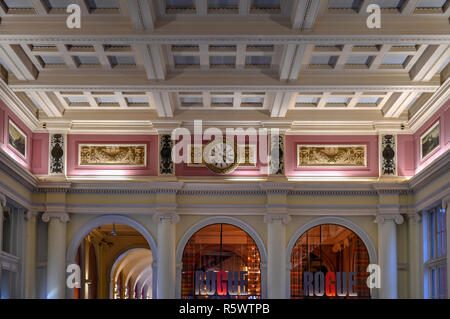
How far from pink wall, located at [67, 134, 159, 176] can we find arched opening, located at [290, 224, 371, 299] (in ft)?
17.7

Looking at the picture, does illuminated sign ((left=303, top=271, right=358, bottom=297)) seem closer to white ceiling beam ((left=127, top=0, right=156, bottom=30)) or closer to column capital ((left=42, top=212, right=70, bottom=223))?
column capital ((left=42, top=212, right=70, bottom=223))

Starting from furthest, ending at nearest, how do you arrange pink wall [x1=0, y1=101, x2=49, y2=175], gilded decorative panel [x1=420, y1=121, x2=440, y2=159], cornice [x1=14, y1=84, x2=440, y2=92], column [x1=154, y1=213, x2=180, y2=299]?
column [x1=154, y1=213, x2=180, y2=299], pink wall [x1=0, y1=101, x2=49, y2=175], gilded decorative panel [x1=420, y1=121, x2=440, y2=159], cornice [x1=14, y1=84, x2=440, y2=92]

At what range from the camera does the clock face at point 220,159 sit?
20188 millimetres

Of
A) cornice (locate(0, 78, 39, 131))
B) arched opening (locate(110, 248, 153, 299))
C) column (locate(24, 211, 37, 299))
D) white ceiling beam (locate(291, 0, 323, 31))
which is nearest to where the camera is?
white ceiling beam (locate(291, 0, 323, 31))

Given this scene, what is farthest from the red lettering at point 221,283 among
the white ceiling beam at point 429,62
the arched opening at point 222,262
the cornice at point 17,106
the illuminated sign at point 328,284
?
the white ceiling beam at point 429,62

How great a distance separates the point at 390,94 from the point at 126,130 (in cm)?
→ 842

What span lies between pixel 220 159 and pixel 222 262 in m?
3.33

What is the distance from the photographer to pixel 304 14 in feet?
40.6

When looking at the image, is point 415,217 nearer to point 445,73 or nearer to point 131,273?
point 445,73

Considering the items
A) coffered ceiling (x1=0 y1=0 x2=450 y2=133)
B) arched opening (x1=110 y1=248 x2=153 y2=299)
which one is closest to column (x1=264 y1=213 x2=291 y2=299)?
coffered ceiling (x1=0 y1=0 x2=450 y2=133)

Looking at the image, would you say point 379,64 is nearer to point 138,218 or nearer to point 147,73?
point 147,73

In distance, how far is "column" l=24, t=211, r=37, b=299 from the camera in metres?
18.8

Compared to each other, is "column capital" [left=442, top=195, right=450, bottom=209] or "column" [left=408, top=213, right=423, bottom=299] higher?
"column capital" [left=442, top=195, right=450, bottom=209]
